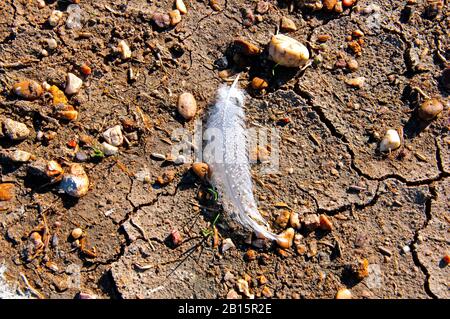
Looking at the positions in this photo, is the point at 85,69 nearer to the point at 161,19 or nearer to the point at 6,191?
the point at 161,19

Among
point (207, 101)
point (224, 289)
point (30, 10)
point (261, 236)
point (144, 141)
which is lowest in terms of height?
point (224, 289)

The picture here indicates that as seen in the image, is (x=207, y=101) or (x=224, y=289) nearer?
(x=224, y=289)

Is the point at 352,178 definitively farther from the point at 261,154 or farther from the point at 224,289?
the point at 224,289

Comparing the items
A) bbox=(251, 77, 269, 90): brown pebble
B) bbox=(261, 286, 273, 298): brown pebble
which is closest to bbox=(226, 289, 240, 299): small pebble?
bbox=(261, 286, 273, 298): brown pebble

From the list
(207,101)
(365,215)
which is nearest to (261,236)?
(365,215)

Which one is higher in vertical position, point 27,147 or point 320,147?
point 320,147

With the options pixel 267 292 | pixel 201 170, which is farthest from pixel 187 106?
pixel 267 292

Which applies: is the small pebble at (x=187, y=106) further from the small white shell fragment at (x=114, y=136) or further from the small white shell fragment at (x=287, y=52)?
the small white shell fragment at (x=287, y=52)
